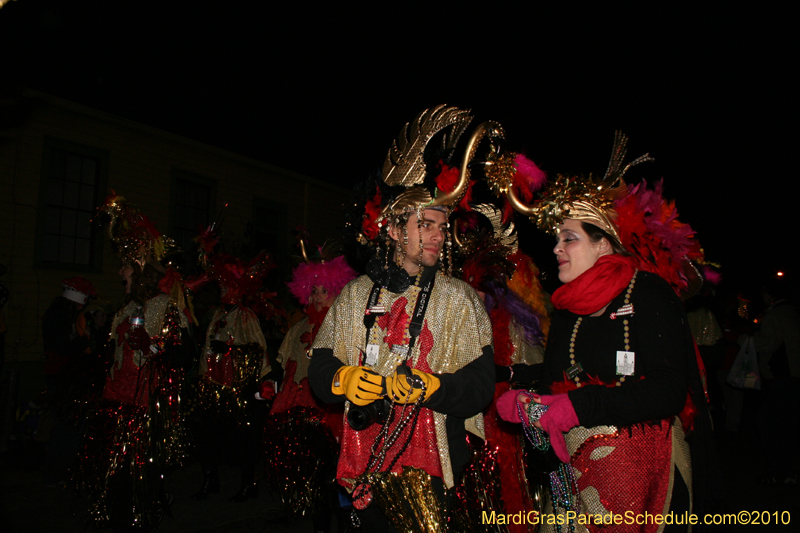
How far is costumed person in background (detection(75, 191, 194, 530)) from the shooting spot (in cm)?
431

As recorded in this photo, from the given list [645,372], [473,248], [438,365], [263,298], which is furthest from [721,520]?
[263,298]

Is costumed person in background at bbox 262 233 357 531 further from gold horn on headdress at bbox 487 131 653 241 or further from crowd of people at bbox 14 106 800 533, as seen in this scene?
gold horn on headdress at bbox 487 131 653 241

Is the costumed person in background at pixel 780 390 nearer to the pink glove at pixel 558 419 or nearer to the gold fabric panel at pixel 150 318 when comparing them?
the pink glove at pixel 558 419

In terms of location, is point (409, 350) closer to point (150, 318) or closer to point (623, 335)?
point (623, 335)

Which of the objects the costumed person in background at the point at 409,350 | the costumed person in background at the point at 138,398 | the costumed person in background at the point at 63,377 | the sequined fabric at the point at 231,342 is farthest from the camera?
the sequined fabric at the point at 231,342

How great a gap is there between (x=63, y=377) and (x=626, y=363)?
18.4ft

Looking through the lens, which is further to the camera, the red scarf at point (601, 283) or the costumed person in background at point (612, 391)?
the red scarf at point (601, 283)

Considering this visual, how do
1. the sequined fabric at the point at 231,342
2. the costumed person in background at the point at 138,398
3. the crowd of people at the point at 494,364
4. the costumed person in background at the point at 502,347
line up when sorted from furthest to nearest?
the sequined fabric at the point at 231,342
the costumed person in background at the point at 138,398
the costumed person in background at the point at 502,347
the crowd of people at the point at 494,364

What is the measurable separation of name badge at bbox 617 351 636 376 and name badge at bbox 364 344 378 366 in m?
1.02

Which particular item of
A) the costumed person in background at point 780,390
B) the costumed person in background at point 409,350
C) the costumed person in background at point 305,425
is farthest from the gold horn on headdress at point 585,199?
the costumed person in background at point 780,390

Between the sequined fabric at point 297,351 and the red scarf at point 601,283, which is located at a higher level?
the red scarf at point 601,283

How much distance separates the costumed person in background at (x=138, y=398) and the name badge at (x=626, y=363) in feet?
12.0

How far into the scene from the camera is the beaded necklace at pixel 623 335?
7.06 ft

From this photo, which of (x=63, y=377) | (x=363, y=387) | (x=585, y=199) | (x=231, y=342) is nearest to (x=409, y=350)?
(x=363, y=387)
